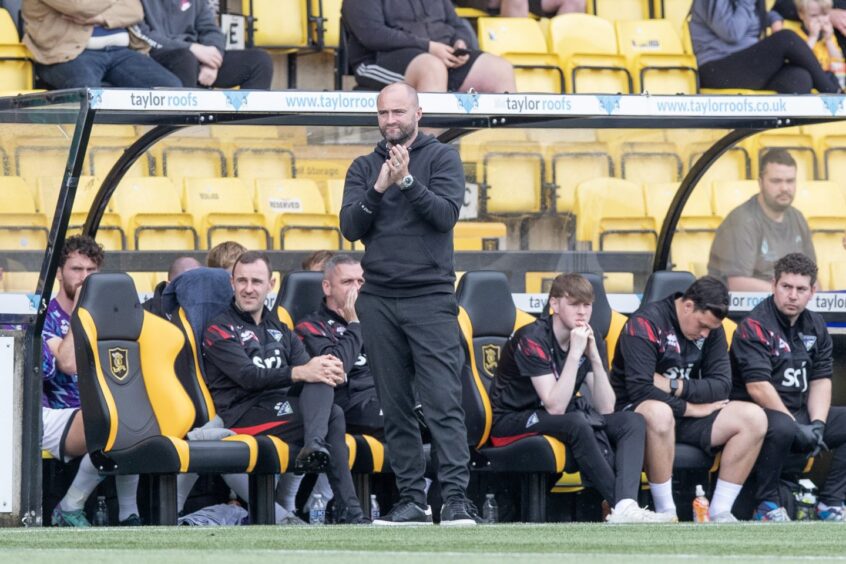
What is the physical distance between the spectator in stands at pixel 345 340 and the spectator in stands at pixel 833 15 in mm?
6907

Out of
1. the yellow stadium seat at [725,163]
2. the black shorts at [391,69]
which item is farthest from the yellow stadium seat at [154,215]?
the yellow stadium seat at [725,163]

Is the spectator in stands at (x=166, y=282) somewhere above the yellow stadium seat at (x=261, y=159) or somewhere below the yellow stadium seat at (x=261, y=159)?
below

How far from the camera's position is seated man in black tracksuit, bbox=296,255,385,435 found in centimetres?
912

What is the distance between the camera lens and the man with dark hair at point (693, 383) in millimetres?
9406

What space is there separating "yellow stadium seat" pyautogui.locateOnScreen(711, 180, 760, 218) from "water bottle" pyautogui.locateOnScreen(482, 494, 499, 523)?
2.41m

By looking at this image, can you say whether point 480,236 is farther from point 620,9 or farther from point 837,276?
point 620,9

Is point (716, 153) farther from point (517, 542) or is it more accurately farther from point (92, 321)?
point (517, 542)

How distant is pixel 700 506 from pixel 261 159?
311 cm

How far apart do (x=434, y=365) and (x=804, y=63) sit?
673cm

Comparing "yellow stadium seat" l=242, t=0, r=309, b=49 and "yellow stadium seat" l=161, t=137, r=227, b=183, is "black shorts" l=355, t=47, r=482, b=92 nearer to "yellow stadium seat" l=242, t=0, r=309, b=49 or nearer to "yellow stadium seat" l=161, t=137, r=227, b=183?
"yellow stadium seat" l=242, t=0, r=309, b=49

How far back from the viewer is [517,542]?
6434mm

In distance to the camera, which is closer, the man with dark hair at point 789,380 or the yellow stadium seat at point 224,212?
the man with dark hair at point 789,380

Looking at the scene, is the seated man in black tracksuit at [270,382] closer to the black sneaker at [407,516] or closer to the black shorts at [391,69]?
the black sneaker at [407,516]

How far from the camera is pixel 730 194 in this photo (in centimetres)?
1053
